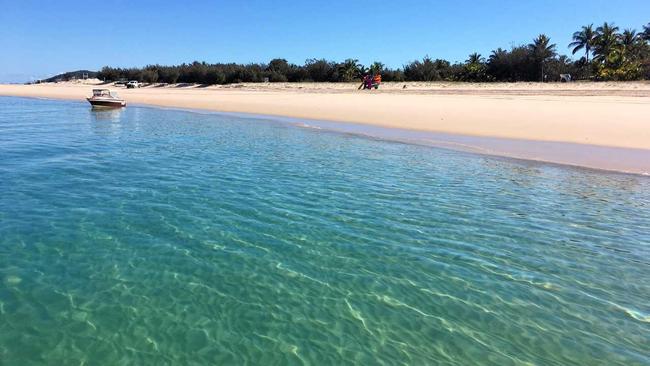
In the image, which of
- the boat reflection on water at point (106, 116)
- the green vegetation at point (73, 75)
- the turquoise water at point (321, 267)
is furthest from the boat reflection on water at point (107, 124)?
the green vegetation at point (73, 75)

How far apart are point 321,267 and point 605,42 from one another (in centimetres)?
7034

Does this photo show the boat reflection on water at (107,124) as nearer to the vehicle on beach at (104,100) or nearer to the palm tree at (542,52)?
the vehicle on beach at (104,100)

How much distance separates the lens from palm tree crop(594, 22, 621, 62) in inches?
2331

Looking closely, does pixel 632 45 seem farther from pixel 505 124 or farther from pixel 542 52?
pixel 505 124

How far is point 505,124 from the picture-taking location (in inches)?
880

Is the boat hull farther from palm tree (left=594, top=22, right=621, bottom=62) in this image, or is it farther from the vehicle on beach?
palm tree (left=594, top=22, right=621, bottom=62)

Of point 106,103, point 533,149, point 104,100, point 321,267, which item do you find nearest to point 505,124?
point 533,149

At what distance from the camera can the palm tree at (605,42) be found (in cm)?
5922

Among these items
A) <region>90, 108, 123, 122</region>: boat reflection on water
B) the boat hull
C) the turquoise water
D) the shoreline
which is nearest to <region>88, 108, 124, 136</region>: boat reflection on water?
<region>90, 108, 123, 122</region>: boat reflection on water

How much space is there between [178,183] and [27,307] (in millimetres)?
6227

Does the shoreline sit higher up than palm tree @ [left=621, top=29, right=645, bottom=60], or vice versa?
palm tree @ [left=621, top=29, right=645, bottom=60]

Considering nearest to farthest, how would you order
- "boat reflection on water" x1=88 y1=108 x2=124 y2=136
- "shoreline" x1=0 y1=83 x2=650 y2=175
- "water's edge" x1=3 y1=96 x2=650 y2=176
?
"water's edge" x1=3 y1=96 x2=650 y2=176 → "shoreline" x1=0 y1=83 x2=650 y2=175 → "boat reflection on water" x1=88 y1=108 x2=124 y2=136

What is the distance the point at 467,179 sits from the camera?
39.5 feet

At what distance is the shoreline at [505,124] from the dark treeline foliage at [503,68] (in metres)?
22.6
